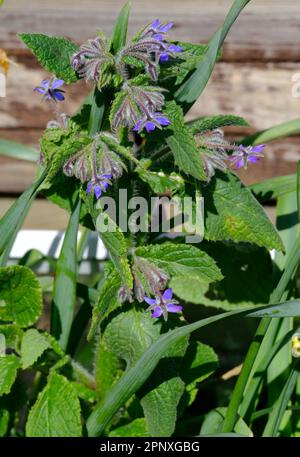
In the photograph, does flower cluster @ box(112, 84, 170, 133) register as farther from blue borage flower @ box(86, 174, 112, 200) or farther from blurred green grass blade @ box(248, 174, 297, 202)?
blurred green grass blade @ box(248, 174, 297, 202)

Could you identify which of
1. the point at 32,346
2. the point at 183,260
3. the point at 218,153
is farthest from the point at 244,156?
the point at 32,346

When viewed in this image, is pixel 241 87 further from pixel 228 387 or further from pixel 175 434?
pixel 175 434

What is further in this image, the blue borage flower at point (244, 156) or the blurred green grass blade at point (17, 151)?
the blurred green grass blade at point (17, 151)

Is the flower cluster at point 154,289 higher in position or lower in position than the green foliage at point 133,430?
higher

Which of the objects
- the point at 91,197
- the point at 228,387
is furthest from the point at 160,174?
the point at 228,387

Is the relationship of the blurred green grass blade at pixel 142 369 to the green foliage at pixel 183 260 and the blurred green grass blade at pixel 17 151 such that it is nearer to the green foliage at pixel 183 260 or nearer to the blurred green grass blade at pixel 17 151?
the green foliage at pixel 183 260

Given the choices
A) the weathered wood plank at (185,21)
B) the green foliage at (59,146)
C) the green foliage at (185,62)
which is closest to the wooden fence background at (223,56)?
the weathered wood plank at (185,21)
